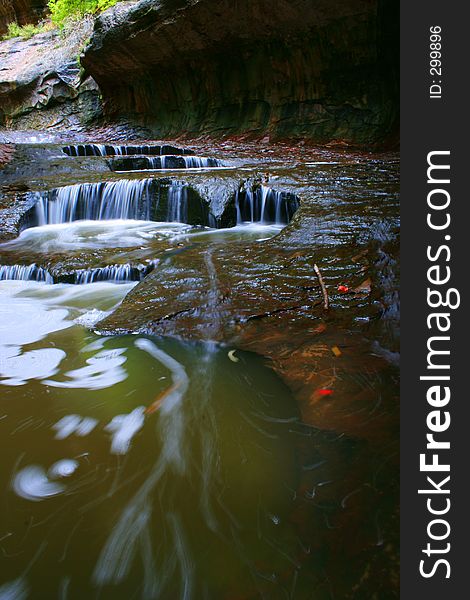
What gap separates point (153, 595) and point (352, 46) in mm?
13102

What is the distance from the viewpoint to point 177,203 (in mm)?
7367

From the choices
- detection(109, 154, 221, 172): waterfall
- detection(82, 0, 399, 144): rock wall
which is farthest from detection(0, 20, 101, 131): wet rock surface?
detection(109, 154, 221, 172): waterfall

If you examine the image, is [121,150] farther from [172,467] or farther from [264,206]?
[172,467]

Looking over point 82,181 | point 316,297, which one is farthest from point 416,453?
point 82,181

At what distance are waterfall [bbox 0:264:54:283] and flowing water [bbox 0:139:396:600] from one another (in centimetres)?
111

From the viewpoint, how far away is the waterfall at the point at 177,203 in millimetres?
7297

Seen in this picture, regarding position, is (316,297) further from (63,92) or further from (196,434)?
(63,92)

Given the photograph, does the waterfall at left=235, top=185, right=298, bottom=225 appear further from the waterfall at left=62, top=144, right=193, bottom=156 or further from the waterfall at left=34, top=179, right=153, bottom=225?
the waterfall at left=62, top=144, right=193, bottom=156

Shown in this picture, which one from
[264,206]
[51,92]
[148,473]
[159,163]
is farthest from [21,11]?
[148,473]

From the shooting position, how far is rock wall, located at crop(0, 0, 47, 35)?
959 inches

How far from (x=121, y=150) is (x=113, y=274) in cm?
804

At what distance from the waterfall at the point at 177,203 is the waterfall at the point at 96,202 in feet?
1.40

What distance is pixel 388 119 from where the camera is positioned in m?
12.1

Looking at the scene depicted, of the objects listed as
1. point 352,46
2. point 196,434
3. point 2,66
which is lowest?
point 196,434
